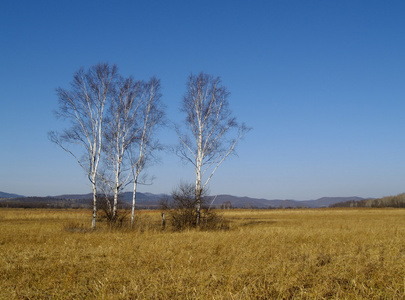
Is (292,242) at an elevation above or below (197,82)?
below

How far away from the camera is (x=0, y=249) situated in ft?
31.0

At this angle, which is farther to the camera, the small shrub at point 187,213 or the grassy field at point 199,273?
the small shrub at point 187,213

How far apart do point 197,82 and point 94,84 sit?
6433 millimetres

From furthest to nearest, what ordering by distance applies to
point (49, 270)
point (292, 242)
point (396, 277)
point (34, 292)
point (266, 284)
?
point (292, 242) < point (49, 270) < point (396, 277) < point (266, 284) < point (34, 292)

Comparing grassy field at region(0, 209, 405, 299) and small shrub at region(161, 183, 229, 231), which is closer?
grassy field at region(0, 209, 405, 299)

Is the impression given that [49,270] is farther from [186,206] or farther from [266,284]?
[186,206]

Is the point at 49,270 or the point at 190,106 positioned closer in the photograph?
the point at 49,270

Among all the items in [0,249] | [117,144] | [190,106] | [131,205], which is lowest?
[0,249]

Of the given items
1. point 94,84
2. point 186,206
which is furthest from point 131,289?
point 94,84

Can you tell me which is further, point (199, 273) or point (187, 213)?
point (187, 213)

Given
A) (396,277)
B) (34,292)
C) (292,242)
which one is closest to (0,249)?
(34,292)

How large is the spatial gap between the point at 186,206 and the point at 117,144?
224 inches

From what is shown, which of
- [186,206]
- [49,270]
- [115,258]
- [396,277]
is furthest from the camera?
[186,206]

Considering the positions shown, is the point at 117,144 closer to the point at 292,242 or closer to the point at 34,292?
the point at 292,242
